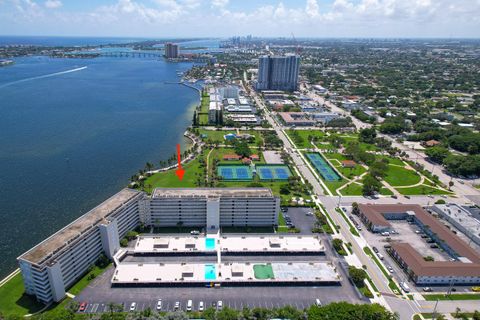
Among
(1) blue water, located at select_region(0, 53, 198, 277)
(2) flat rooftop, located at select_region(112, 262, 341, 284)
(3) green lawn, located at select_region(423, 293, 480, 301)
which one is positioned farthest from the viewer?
(1) blue water, located at select_region(0, 53, 198, 277)

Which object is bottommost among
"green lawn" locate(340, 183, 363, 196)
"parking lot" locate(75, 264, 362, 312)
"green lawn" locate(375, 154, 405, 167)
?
"parking lot" locate(75, 264, 362, 312)

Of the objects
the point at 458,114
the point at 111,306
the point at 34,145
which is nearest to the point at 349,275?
the point at 111,306

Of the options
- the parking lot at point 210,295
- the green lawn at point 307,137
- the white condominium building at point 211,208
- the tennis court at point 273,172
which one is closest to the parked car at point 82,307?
the parking lot at point 210,295

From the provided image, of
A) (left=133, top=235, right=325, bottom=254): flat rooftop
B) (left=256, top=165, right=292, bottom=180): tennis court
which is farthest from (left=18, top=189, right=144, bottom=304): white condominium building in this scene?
(left=256, top=165, right=292, bottom=180): tennis court

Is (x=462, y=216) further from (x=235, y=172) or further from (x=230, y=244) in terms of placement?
(x=235, y=172)

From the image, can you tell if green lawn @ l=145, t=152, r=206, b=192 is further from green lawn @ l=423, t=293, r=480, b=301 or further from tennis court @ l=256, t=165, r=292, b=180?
green lawn @ l=423, t=293, r=480, b=301

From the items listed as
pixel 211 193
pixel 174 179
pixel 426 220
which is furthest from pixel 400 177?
pixel 174 179

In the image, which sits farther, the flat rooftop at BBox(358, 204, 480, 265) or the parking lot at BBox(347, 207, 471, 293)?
the flat rooftop at BBox(358, 204, 480, 265)
